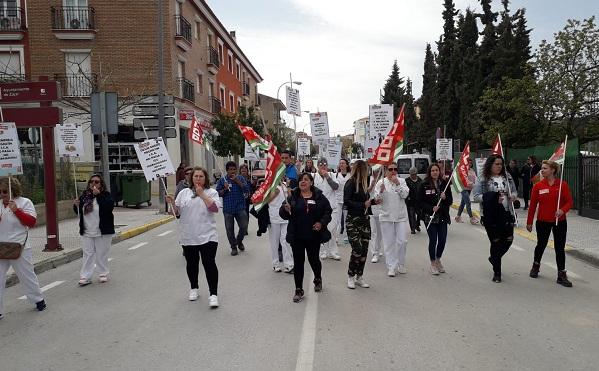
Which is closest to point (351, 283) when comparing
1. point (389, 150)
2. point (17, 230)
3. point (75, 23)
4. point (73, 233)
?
point (389, 150)

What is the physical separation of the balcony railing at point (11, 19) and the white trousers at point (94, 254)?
23560 mm

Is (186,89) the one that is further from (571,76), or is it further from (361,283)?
(361,283)

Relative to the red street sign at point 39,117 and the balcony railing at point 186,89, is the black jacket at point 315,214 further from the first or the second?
the balcony railing at point 186,89

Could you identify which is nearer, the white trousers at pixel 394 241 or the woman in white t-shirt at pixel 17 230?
the woman in white t-shirt at pixel 17 230

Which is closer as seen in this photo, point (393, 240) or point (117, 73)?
point (393, 240)

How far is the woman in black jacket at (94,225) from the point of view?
25.5ft

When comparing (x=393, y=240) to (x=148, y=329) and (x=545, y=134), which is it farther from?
(x=545, y=134)

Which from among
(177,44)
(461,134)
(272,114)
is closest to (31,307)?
(177,44)

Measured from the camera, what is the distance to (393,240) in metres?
7.83

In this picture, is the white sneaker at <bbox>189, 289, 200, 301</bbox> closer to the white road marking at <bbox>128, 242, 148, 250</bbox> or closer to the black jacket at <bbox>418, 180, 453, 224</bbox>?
the black jacket at <bbox>418, 180, 453, 224</bbox>

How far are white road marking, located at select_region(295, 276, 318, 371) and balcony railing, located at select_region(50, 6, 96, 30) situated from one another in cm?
2462

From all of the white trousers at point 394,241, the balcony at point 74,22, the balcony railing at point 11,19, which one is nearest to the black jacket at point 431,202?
the white trousers at point 394,241

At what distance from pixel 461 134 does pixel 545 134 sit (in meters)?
13.0

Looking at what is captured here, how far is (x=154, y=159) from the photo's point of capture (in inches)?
331
